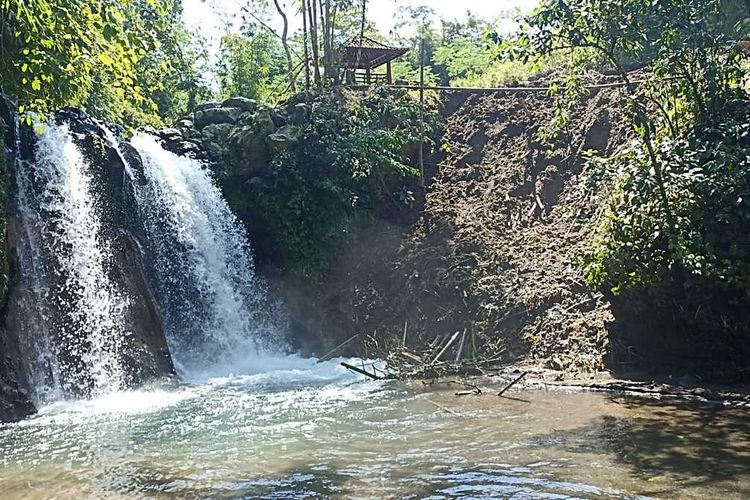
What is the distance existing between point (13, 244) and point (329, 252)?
6.02m

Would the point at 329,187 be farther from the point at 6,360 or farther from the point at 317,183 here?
the point at 6,360

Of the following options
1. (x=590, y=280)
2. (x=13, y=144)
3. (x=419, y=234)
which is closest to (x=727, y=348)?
(x=590, y=280)

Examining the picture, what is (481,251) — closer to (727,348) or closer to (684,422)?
(727,348)

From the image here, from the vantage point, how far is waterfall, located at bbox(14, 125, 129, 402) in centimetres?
1040

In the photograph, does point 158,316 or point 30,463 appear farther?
point 158,316

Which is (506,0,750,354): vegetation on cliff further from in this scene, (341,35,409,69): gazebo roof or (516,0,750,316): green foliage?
(341,35,409,69): gazebo roof

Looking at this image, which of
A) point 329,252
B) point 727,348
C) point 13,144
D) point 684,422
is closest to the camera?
point 684,422

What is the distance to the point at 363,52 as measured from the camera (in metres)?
20.5

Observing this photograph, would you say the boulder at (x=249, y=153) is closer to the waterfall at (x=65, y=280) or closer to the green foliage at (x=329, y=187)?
the green foliage at (x=329, y=187)

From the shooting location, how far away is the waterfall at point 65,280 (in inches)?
409

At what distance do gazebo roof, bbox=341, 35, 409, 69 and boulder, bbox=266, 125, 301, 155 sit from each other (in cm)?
552

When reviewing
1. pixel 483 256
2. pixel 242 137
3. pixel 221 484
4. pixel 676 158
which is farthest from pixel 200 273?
pixel 676 158

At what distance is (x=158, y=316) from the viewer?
12.0m

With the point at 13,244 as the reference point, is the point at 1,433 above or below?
below
